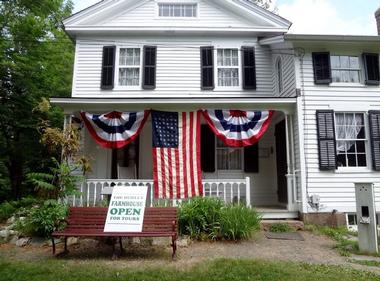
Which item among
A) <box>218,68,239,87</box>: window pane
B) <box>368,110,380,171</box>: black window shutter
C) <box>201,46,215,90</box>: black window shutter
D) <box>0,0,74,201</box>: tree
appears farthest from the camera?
<box>0,0,74,201</box>: tree

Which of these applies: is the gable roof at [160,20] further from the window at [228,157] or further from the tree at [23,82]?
the window at [228,157]

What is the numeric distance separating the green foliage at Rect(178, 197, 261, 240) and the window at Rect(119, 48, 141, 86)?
6051mm

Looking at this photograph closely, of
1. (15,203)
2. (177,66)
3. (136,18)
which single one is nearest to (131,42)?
(136,18)

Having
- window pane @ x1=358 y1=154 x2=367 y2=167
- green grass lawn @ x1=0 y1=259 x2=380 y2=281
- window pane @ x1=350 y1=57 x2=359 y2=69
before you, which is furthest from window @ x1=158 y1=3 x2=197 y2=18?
green grass lawn @ x1=0 y1=259 x2=380 y2=281

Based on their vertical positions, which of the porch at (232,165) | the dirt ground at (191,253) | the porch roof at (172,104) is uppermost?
the porch roof at (172,104)

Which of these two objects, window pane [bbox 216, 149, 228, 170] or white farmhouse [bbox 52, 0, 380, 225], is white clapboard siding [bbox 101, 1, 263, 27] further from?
window pane [bbox 216, 149, 228, 170]

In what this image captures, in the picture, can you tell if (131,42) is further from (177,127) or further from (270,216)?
(270,216)

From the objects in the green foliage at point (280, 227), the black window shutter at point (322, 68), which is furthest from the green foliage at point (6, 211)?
the black window shutter at point (322, 68)

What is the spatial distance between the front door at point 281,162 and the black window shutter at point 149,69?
491 centimetres

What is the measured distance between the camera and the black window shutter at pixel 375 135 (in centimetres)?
998

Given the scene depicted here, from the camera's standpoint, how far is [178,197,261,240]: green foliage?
7824 millimetres

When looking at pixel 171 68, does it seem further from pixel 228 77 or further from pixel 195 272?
pixel 195 272

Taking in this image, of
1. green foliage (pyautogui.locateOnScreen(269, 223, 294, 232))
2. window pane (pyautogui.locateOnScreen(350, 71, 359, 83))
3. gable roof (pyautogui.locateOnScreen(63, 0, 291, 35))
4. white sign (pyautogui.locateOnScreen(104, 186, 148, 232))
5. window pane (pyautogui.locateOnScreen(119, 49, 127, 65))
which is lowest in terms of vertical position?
green foliage (pyautogui.locateOnScreen(269, 223, 294, 232))

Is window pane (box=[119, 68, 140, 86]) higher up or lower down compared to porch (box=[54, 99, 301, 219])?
higher up
